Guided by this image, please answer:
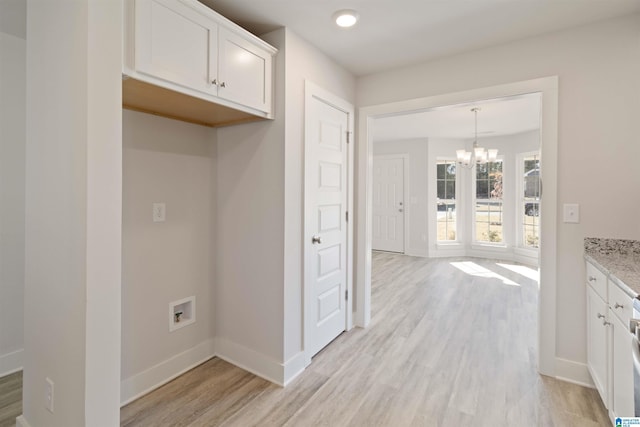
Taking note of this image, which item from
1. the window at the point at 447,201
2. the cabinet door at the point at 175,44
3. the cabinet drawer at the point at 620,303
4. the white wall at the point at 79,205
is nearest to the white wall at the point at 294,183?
the cabinet door at the point at 175,44

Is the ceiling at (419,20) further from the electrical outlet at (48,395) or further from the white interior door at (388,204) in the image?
the white interior door at (388,204)

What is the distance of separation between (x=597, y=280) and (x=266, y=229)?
2.07 m

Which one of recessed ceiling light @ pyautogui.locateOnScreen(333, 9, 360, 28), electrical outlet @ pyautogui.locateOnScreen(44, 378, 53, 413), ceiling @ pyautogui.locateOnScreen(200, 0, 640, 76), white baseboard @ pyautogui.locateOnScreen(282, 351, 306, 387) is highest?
ceiling @ pyautogui.locateOnScreen(200, 0, 640, 76)

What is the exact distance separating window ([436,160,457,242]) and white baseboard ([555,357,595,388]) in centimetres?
458

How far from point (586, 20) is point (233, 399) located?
335 centimetres

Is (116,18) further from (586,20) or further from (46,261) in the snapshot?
(586,20)

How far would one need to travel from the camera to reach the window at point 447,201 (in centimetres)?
674

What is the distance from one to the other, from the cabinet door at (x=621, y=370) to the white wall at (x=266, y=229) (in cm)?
179

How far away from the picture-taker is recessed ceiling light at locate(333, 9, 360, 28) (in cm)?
205

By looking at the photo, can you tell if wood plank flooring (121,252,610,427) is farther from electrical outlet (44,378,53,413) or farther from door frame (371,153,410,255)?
door frame (371,153,410,255)

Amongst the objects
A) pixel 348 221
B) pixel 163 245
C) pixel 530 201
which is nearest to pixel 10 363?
pixel 163 245

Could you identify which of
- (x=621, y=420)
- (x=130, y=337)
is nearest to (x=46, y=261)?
(x=130, y=337)

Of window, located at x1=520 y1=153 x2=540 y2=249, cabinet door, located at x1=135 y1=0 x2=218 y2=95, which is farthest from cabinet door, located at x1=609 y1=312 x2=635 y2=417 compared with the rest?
window, located at x1=520 y1=153 x2=540 y2=249

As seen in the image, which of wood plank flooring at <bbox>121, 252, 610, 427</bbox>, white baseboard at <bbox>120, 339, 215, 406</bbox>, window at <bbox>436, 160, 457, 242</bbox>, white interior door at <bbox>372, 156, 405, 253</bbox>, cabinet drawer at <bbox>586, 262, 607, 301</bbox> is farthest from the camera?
white interior door at <bbox>372, 156, 405, 253</bbox>
